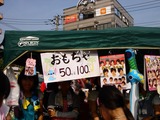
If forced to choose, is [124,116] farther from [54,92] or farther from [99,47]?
[54,92]

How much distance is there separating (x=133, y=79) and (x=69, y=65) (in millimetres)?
860

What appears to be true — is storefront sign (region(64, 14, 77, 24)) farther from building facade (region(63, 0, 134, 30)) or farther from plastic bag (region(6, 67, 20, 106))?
plastic bag (region(6, 67, 20, 106))

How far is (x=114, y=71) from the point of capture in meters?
3.39

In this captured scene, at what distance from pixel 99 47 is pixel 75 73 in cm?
48

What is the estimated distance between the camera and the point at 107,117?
7.00 feet

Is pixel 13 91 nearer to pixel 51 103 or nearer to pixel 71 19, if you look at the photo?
pixel 51 103

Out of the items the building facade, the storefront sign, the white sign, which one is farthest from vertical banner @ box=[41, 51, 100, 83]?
the storefront sign

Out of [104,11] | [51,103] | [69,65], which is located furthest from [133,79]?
[104,11]

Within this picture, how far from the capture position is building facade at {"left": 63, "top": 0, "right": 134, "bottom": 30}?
4706cm

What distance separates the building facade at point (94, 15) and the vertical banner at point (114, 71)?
140ft

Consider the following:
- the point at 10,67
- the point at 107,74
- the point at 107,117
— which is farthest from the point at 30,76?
the point at 107,117

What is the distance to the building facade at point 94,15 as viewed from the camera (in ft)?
154

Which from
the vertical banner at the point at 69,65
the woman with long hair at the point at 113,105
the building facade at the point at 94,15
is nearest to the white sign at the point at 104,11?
the building facade at the point at 94,15

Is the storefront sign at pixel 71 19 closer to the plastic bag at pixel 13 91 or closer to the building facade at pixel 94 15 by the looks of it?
the building facade at pixel 94 15
